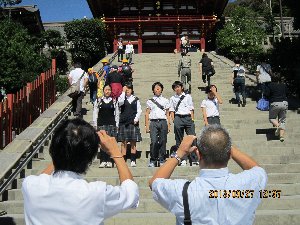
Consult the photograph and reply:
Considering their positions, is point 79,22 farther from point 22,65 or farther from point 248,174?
point 248,174

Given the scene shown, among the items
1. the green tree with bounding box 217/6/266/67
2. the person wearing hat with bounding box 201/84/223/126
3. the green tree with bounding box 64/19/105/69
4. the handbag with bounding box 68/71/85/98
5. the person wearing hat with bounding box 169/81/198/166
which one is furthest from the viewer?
the green tree with bounding box 64/19/105/69

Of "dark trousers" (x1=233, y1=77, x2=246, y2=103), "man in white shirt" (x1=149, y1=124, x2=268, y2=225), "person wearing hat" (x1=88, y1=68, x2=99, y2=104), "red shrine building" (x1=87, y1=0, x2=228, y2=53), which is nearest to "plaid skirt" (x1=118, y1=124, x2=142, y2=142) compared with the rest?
"person wearing hat" (x1=88, y1=68, x2=99, y2=104)

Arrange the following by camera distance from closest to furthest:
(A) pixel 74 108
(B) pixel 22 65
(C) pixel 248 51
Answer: (A) pixel 74 108, (B) pixel 22 65, (C) pixel 248 51

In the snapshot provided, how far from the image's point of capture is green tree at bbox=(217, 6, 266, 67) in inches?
1040

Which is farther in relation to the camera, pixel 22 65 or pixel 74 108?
pixel 22 65

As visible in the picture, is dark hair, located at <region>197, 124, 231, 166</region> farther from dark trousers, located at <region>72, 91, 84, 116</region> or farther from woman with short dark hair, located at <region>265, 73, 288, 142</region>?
dark trousers, located at <region>72, 91, 84, 116</region>

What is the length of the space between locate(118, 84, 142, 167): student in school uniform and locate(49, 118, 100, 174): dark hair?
5582 mm

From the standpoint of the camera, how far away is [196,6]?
35281 mm

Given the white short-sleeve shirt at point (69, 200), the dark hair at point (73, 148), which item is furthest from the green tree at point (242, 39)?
the white short-sleeve shirt at point (69, 200)

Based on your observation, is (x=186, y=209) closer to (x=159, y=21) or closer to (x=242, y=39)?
(x=242, y=39)

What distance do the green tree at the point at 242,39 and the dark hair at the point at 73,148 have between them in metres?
24.6

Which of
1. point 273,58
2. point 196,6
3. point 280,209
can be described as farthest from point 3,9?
point 280,209

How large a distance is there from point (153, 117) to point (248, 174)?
555cm

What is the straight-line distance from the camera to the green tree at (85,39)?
2922 centimetres
